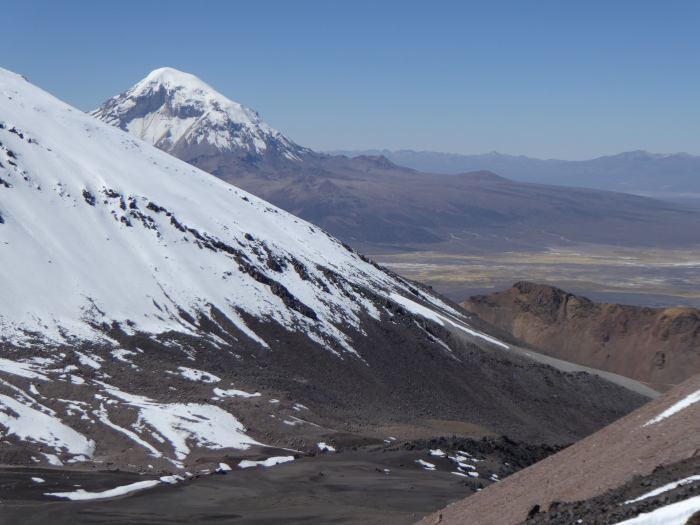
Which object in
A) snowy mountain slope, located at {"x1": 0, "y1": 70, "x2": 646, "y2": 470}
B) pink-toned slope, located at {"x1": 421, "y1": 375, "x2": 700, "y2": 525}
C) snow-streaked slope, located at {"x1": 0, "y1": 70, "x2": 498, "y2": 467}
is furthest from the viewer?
snowy mountain slope, located at {"x1": 0, "y1": 70, "x2": 646, "y2": 470}

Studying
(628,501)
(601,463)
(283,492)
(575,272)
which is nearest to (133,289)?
(283,492)

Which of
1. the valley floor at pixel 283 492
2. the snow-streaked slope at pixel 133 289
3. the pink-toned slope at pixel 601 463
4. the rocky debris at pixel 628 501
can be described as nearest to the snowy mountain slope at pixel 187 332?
the snow-streaked slope at pixel 133 289

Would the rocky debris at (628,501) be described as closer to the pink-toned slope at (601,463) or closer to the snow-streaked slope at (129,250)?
the pink-toned slope at (601,463)

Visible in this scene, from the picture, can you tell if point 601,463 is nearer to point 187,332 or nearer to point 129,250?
point 187,332

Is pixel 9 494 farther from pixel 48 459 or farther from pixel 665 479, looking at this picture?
pixel 665 479

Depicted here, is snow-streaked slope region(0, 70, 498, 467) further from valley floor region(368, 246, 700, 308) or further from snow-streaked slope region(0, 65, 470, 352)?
valley floor region(368, 246, 700, 308)

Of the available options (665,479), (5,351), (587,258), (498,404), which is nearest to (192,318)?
(5,351)

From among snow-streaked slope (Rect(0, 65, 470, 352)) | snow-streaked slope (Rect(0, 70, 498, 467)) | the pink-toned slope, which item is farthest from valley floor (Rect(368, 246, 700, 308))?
the pink-toned slope
